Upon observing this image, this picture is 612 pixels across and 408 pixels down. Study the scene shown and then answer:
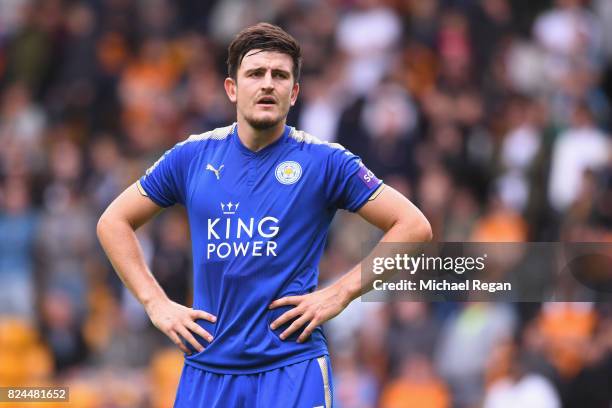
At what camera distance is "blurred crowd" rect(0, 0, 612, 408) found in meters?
11.8

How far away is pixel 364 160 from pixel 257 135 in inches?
266

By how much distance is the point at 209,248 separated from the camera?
20.6 feet

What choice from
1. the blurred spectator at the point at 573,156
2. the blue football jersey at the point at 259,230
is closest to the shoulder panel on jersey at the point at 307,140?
the blue football jersey at the point at 259,230

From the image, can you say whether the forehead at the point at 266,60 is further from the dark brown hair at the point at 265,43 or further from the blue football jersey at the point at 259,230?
the blue football jersey at the point at 259,230

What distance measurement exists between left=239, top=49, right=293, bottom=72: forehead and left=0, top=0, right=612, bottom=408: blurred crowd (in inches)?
215

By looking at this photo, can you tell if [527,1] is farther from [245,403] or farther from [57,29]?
[245,403]

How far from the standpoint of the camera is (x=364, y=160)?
516 inches

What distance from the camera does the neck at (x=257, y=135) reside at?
6393 mm

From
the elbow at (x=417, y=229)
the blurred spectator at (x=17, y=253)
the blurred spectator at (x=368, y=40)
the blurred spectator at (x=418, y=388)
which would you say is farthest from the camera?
the blurred spectator at (x=368, y=40)

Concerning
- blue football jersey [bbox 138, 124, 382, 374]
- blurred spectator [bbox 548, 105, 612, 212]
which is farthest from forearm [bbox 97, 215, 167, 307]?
blurred spectator [bbox 548, 105, 612, 212]

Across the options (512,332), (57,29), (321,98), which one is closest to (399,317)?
(512,332)

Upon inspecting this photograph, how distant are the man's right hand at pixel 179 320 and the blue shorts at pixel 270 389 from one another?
0.19 metres

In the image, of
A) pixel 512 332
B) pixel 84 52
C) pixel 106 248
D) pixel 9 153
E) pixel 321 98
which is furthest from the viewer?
pixel 84 52

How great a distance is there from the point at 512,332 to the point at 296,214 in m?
5.85
